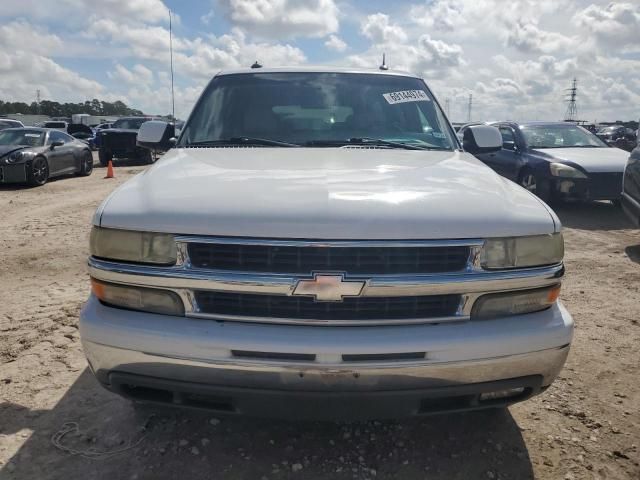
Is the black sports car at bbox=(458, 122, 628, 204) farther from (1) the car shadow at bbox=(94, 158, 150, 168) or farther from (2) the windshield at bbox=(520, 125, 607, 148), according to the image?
(1) the car shadow at bbox=(94, 158, 150, 168)

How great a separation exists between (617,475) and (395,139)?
2.18m

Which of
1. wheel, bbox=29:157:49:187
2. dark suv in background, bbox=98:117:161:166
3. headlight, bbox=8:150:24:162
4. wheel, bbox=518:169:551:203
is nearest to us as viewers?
wheel, bbox=518:169:551:203

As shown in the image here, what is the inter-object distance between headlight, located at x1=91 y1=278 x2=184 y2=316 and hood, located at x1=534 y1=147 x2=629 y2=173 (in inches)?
326

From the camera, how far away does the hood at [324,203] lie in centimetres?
211

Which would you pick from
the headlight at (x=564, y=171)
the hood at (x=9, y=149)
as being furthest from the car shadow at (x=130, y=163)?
the headlight at (x=564, y=171)

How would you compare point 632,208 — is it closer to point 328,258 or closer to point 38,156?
point 328,258

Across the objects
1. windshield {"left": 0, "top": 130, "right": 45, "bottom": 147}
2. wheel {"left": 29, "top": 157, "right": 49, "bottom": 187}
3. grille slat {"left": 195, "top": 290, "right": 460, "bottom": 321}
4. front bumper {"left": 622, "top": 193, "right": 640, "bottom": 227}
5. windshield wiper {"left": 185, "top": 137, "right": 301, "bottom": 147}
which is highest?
windshield wiper {"left": 185, "top": 137, "right": 301, "bottom": 147}

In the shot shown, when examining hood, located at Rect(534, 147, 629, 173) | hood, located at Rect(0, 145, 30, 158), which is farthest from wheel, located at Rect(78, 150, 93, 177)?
hood, located at Rect(534, 147, 629, 173)

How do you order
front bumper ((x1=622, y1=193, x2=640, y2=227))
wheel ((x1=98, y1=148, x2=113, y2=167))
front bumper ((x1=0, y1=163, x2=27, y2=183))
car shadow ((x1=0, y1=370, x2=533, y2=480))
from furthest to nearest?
wheel ((x1=98, y1=148, x2=113, y2=167)) → front bumper ((x1=0, y1=163, x2=27, y2=183)) → front bumper ((x1=622, y1=193, x2=640, y2=227)) → car shadow ((x1=0, y1=370, x2=533, y2=480))

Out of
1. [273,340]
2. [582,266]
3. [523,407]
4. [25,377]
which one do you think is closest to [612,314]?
[582,266]

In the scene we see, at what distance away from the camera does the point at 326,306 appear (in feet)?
7.09

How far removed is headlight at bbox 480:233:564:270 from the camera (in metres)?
2.22

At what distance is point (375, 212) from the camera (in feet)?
7.03

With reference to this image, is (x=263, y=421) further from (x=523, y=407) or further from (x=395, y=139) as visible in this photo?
(x=395, y=139)
